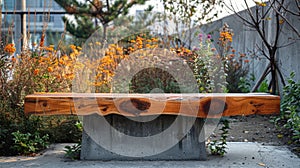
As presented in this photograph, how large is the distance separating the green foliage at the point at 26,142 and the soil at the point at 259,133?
166 cm

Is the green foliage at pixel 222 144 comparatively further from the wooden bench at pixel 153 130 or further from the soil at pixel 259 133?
the soil at pixel 259 133

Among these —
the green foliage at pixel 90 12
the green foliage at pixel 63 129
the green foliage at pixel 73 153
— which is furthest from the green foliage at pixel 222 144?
the green foliage at pixel 90 12

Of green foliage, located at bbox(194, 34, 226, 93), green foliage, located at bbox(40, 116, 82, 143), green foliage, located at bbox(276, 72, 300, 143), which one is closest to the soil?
green foliage, located at bbox(276, 72, 300, 143)

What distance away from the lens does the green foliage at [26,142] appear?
331 cm

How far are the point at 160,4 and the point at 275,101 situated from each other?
4.83 metres

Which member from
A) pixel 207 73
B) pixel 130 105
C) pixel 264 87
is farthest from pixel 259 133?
pixel 130 105

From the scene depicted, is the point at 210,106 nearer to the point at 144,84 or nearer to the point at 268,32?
the point at 144,84

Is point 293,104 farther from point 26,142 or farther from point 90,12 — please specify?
point 90,12

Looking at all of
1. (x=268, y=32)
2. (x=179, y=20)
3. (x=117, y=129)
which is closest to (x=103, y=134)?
(x=117, y=129)

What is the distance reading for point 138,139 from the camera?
320 cm

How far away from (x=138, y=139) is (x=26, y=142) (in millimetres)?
920

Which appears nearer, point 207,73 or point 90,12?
point 207,73

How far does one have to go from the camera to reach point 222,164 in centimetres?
313

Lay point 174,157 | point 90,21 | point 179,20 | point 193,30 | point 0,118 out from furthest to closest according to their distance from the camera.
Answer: point 90,21 < point 193,30 < point 179,20 < point 0,118 < point 174,157
